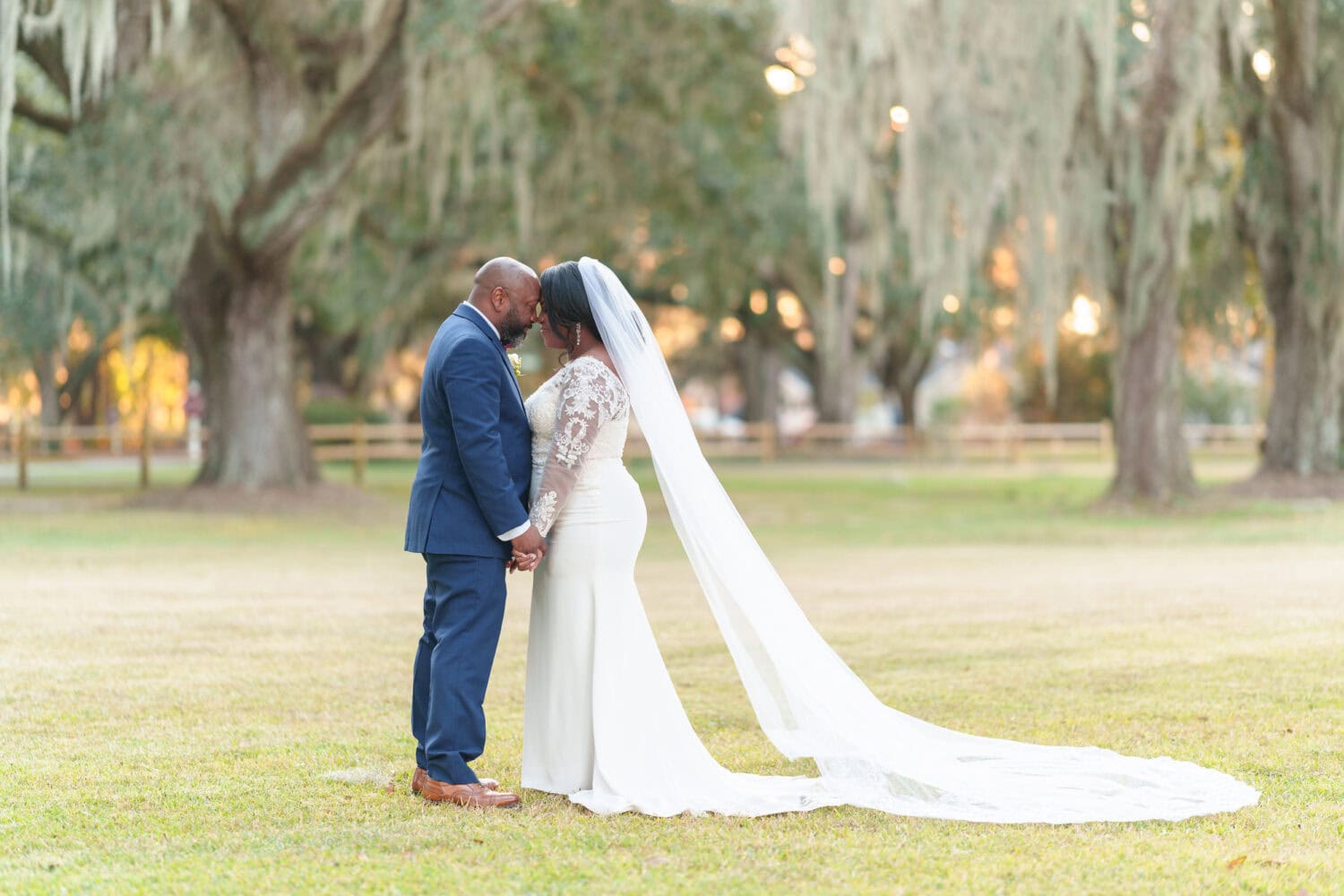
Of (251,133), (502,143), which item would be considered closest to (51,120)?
(251,133)

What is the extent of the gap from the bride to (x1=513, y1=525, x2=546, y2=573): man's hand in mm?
17

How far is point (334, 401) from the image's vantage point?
33.6m

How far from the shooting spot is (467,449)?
495 centimetres

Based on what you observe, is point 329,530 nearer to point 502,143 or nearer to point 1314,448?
point 502,143

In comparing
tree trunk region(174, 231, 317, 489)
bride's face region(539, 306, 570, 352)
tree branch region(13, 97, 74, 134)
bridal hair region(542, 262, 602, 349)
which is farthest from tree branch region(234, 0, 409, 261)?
bridal hair region(542, 262, 602, 349)

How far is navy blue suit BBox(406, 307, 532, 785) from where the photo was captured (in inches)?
196

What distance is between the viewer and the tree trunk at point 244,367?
19422 millimetres

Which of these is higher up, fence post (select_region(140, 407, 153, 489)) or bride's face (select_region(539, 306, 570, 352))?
bride's face (select_region(539, 306, 570, 352))

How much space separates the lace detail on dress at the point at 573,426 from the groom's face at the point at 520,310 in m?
0.21

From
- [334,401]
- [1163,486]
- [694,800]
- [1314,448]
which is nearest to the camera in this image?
[694,800]

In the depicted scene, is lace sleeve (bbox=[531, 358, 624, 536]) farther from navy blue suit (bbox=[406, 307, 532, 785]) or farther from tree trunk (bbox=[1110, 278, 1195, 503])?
tree trunk (bbox=[1110, 278, 1195, 503])

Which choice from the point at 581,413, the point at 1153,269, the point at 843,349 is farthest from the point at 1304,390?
the point at 581,413

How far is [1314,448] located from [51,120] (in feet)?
53.6

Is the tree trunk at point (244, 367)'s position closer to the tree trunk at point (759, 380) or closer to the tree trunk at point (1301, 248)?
the tree trunk at point (1301, 248)
